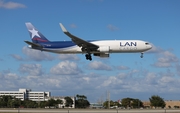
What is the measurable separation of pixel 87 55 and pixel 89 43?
4.27 metres

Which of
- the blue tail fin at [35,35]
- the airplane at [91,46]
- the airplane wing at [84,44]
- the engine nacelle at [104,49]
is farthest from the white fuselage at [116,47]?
the blue tail fin at [35,35]

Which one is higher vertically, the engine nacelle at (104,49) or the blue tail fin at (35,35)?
the blue tail fin at (35,35)

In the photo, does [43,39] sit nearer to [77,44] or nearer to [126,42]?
[77,44]

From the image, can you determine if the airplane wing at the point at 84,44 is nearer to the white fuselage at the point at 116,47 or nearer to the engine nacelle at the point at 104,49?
the engine nacelle at the point at 104,49

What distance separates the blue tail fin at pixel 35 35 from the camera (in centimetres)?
9357

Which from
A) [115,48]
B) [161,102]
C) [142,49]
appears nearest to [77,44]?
[115,48]

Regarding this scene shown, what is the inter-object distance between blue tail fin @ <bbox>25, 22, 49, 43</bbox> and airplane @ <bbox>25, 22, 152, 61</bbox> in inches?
131

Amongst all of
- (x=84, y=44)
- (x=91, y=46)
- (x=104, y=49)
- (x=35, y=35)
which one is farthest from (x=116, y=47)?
(x=35, y=35)

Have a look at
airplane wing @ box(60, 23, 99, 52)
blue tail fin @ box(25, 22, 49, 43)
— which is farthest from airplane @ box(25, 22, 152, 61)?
blue tail fin @ box(25, 22, 49, 43)

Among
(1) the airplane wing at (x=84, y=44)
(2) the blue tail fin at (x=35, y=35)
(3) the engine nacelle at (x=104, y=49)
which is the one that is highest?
(2) the blue tail fin at (x=35, y=35)

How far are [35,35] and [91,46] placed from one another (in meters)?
18.6

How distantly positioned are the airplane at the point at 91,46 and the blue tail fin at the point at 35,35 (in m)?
3.33

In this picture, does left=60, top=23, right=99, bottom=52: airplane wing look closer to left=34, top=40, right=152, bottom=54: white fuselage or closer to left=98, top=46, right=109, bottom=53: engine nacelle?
left=98, top=46, right=109, bottom=53: engine nacelle

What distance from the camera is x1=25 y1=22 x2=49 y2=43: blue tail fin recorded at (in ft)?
307
